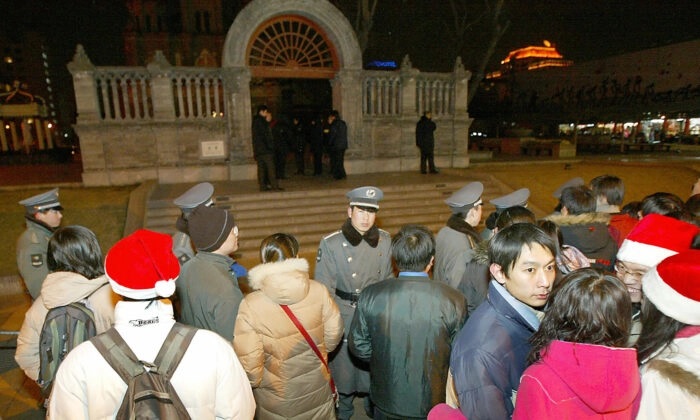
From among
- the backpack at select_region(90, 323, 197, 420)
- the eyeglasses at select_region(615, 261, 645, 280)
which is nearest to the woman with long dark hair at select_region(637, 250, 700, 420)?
the eyeglasses at select_region(615, 261, 645, 280)

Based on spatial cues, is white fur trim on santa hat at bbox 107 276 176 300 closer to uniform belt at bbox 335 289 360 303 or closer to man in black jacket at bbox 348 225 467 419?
man in black jacket at bbox 348 225 467 419

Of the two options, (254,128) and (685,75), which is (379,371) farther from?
(685,75)

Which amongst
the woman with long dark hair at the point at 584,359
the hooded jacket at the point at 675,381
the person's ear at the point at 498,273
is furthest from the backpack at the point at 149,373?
the hooded jacket at the point at 675,381

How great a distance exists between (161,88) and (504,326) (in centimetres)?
1174

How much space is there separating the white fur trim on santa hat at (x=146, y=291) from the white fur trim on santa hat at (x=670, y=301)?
78.1 inches

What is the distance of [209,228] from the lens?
2.87m

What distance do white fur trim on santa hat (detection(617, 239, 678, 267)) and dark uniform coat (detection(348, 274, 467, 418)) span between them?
3.25ft

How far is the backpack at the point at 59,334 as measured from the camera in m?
2.36

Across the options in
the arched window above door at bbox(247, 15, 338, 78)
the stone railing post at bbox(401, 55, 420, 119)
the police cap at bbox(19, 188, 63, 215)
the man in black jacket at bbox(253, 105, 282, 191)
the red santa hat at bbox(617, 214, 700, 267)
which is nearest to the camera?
the red santa hat at bbox(617, 214, 700, 267)

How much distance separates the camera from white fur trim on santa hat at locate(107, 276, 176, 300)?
160cm

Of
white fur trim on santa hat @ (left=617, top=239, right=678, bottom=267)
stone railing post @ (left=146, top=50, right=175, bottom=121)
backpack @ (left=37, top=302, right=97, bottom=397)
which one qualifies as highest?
stone railing post @ (left=146, top=50, right=175, bottom=121)

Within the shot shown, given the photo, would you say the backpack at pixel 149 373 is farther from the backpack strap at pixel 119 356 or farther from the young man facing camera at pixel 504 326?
the young man facing camera at pixel 504 326

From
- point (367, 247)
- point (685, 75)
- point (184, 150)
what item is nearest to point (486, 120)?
point (685, 75)

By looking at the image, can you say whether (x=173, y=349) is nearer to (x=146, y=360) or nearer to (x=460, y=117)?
(x=146, y=360)
